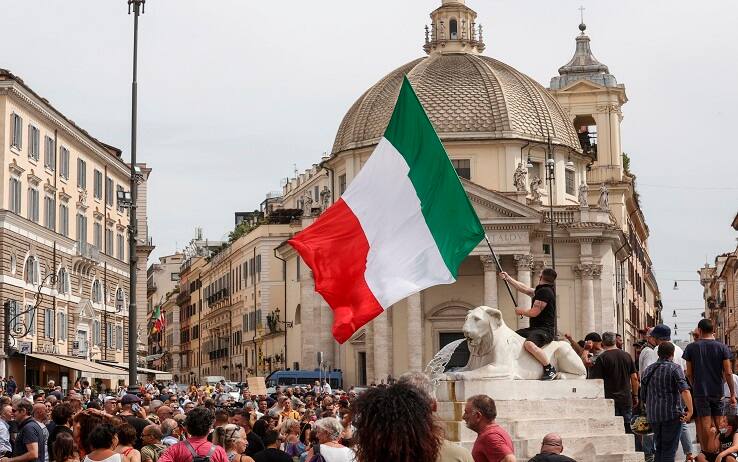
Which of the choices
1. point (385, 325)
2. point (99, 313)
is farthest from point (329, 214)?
point (385, 325)

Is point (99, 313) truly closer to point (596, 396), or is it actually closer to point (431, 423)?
point (596, 396)

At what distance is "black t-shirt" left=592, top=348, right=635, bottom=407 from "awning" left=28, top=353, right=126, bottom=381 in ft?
117

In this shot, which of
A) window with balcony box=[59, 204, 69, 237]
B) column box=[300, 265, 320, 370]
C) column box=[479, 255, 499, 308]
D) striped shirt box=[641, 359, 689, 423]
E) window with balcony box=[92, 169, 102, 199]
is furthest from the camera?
column box=[300, 265, 320, 370]

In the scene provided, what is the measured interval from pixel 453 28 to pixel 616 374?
64.2m

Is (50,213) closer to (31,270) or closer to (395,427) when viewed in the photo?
(31,270)

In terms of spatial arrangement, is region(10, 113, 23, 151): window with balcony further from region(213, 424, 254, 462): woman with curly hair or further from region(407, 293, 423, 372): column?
region(213, 424, 254, 462): woman with curly hair

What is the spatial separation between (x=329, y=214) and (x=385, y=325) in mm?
53065

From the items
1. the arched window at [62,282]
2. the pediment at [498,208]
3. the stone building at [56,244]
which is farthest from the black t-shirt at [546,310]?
the pediment at [498,208]

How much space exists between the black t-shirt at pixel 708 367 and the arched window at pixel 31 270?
40.8m

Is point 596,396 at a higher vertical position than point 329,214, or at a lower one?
lower

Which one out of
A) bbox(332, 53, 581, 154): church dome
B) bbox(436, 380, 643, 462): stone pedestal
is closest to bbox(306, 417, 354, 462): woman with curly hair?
bbox(436, 380, 643, 462): stone pedestal

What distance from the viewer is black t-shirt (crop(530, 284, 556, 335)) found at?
1530 centimetres

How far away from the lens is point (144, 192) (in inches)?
3273

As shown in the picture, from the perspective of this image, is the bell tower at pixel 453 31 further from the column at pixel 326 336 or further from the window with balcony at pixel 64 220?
the window with balcony at pixel 64 220
